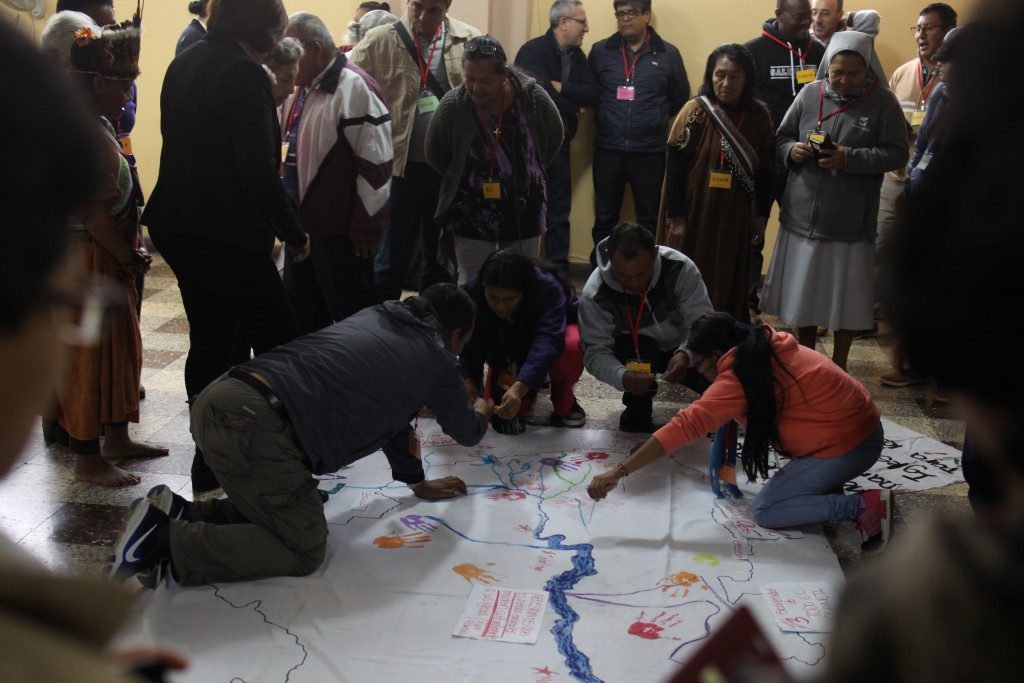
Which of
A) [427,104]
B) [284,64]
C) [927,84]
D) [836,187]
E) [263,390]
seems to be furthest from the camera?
[927,84]

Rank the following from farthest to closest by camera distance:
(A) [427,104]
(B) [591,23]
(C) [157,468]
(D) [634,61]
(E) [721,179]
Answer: (B) [591,23] → (D) [634,61] → (A) [427,104] → (E) [721,179] → (C) [157,468]

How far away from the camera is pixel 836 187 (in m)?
3.39

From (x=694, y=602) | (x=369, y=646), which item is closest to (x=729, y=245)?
(x=694, y=602)

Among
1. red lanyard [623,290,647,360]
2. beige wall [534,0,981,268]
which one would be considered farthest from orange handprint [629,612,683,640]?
beige wall [534,0,981,268]

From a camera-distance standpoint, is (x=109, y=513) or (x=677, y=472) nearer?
(x=109, y=513)

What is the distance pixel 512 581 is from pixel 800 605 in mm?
682

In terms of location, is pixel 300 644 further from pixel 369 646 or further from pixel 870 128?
pixel 870 128

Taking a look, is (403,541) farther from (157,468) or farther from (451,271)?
(451,271)

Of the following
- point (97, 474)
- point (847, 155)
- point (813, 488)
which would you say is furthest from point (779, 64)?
point (97, 474)

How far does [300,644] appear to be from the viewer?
195 centimetres

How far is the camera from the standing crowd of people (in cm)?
49

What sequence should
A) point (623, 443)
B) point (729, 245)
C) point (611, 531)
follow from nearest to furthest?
point (611, 531)
point (623, 443)
point (729, 245)

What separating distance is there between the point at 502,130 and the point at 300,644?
2.03 metres

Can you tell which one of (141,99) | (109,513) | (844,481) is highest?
(141,99)
